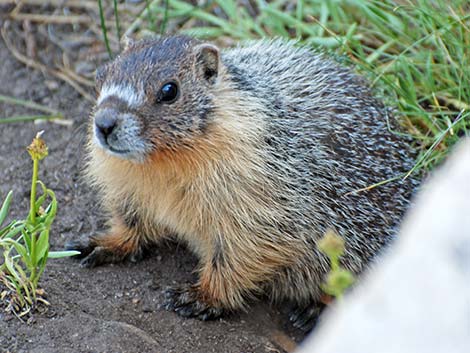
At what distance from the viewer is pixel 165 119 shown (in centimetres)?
438

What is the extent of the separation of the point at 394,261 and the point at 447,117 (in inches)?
143

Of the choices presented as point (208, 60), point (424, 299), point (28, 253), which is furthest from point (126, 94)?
point (424, 299)

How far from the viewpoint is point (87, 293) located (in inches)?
192

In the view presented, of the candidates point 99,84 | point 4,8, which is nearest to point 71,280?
point 99,84

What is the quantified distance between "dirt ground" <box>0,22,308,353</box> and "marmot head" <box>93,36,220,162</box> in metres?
0.90

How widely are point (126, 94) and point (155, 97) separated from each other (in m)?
0.15

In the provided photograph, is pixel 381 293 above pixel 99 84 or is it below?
above

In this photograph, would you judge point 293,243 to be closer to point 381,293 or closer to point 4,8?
point 381,293

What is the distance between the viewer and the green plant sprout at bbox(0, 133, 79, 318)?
13.2 feet

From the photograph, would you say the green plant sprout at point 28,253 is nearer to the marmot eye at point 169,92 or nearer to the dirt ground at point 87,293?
the dirt ground at point 87,293

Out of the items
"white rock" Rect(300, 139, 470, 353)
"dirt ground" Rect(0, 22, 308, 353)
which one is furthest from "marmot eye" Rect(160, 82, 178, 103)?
"white rock" Rect(300, 139, 470, 353)

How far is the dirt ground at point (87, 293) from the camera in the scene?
14.0ft

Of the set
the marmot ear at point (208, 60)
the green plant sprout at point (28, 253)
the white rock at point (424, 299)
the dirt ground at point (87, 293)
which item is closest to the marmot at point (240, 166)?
the marmot ear at point (208, 60)

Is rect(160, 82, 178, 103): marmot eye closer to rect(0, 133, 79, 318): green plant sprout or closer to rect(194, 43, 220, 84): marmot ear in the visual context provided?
rect(194, 43, 220, 84): marmot ear
